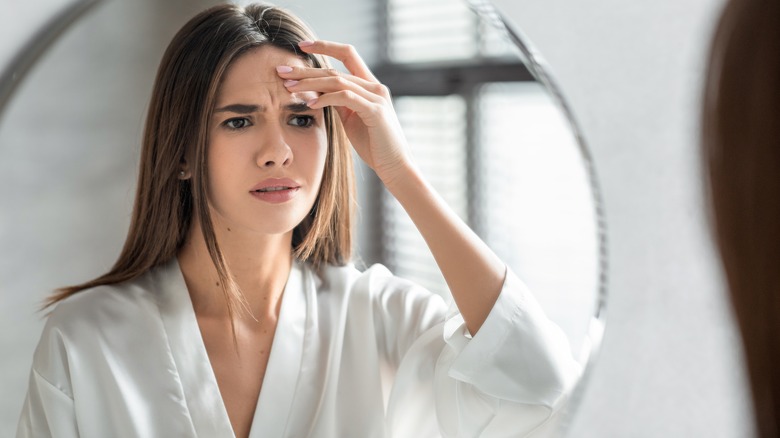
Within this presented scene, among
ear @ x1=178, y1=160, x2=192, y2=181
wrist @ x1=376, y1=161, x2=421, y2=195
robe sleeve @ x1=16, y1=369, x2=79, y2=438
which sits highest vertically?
ear @ x1=178, y1=160, x2=192, y2=181

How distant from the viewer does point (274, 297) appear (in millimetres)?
479

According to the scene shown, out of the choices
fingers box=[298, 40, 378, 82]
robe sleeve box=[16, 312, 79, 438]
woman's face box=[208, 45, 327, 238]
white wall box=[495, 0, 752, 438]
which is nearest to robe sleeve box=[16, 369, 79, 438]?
robe sleeve box=[16, 312, 79, 438]

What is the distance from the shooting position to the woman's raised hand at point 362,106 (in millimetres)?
467

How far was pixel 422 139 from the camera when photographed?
50cm

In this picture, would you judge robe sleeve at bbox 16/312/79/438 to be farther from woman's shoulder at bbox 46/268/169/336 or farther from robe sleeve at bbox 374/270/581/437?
robe sleeve at bbox 374/270/581/437

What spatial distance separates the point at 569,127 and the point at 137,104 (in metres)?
0.27

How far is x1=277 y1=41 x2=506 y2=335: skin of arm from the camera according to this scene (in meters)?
0.47

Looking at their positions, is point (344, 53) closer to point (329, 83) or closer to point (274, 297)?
point (329, 83)

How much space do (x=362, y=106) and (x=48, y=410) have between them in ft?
0.80

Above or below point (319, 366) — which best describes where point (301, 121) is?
above

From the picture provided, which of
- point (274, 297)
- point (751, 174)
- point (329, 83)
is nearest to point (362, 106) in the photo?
point (329, 83)

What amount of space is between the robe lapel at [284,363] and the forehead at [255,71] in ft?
0.36

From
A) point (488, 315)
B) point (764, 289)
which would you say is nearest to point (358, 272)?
point (488, 315)

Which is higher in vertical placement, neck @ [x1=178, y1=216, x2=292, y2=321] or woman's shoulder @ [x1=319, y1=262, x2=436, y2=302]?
neck @ [x1=178, y1=216, x2=292, y2=321]
